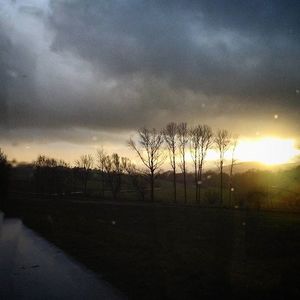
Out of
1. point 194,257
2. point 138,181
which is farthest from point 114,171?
point 194,257

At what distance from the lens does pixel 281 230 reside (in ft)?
69.7

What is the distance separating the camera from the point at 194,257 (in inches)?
527

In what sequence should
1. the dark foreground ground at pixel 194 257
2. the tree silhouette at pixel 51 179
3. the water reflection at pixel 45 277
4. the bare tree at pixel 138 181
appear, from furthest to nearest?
the tree silhouette at pixel 51 179 < the bare tree at pixel 138 181 < the dark foreground ground at pixel 194 257 < the water reflection at pixel 45 277

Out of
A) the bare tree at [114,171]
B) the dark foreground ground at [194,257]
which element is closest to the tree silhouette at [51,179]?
the bare tree at [114,171]

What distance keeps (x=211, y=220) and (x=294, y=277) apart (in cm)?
1655

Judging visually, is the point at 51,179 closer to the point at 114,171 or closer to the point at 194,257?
→ the point at 114,171

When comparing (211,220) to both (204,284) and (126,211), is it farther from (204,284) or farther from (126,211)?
(204,284)

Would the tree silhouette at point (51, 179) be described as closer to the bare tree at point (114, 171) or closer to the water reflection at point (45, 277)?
the bare tree at point (114, 171)

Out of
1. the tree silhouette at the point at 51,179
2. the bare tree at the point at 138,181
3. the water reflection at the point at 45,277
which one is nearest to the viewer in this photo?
the water reflection at the point at 45,277

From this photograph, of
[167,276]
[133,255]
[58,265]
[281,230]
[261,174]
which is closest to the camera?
[167,276]

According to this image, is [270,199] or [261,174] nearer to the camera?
[270,199]

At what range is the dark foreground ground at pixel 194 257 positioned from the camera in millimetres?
9297

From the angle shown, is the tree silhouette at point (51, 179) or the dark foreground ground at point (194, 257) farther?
the tree silhouette at point (51, 179)

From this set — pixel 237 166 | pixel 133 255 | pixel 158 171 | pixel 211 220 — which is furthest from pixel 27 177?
pixel 133 255
